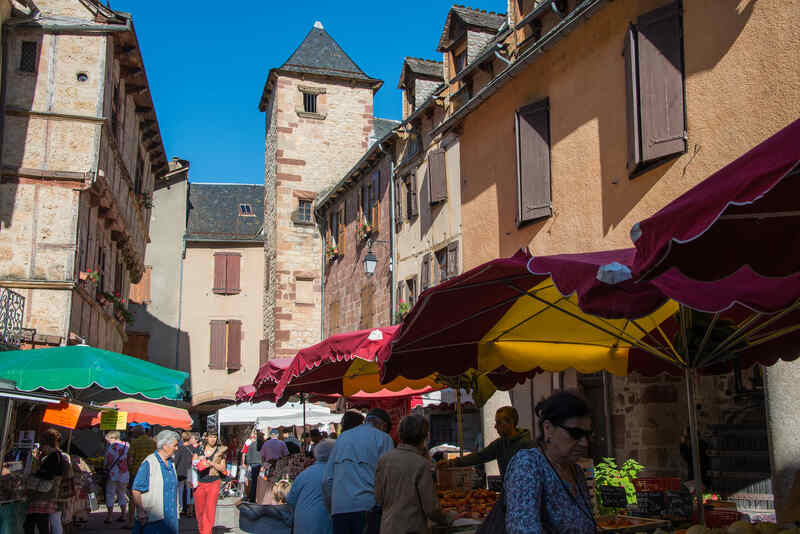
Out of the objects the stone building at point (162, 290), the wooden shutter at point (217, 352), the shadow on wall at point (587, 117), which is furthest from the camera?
the wooden shutter at point (217, 352)

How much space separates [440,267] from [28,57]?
946cm

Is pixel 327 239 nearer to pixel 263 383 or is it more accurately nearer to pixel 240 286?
pixel 240 286

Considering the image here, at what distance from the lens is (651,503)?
5.56 m

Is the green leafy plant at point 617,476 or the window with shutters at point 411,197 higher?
the window with shutters at point 411,197

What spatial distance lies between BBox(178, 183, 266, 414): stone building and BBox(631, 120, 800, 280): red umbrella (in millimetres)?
32810

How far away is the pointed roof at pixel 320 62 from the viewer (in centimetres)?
3453

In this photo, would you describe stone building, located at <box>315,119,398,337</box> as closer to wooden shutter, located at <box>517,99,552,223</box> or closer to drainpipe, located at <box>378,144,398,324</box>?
drainpipe, located at <box>378,144,398,324</box>

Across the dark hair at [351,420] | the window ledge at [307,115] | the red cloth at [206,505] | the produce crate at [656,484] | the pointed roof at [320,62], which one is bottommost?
the red cloth at [206,505]

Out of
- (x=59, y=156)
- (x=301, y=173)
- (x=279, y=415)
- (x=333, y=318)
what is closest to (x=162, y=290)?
(x=301, y=173)

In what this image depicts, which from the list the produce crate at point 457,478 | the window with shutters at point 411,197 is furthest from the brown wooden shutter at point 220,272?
the produce crate at point 457,478

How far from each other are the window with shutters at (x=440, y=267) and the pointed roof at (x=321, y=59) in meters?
18.0

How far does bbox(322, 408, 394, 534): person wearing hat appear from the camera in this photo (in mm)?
6441

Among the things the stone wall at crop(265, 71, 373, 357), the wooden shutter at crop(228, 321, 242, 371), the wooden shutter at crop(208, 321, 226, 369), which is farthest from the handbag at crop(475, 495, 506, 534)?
the wooden shutter at crop(208, 321, 226, 369)

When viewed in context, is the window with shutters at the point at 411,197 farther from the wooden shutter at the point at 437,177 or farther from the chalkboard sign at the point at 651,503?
the chalkboard sign at the point at 651,503
